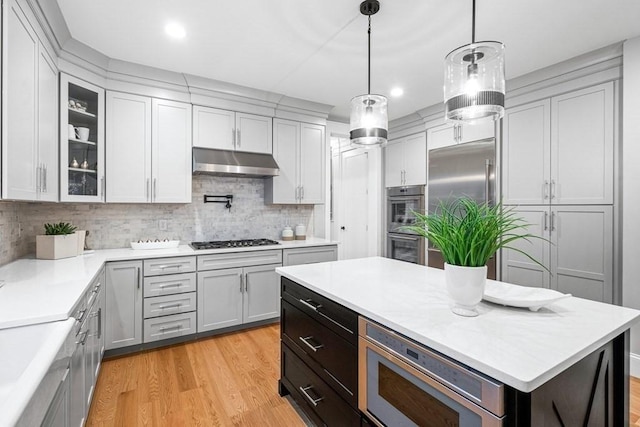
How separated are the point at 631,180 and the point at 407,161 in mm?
2458

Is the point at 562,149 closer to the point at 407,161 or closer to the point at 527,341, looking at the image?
the point at 407,161

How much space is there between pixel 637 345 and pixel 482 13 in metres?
2.79

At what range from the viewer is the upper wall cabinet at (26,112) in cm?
162

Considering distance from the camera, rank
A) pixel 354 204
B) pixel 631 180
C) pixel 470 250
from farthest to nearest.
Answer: pixel 354 204
pixel 631 180
pixel 470 250

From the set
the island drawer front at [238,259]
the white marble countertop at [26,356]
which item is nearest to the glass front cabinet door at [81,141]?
the island drawer front at [238,259]

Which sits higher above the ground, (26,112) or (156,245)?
(26,112)

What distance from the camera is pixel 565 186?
A: 9.53 ft

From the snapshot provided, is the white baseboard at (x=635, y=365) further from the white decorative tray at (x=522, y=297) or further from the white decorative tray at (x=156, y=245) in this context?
the white decorative tray at (x=156, y=245)

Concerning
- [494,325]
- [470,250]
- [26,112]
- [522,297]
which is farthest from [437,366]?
[26,112]

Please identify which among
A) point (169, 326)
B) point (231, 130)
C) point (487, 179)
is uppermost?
point (231, 130)

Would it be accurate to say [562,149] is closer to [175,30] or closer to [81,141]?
[175,30]

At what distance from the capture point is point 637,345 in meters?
2.53

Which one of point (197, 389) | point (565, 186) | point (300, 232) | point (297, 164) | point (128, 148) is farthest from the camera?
point (300, 232)

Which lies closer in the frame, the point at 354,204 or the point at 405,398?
the point at 405,398
